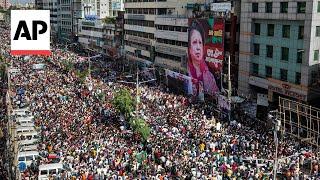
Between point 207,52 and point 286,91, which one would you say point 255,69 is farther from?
point 207,52

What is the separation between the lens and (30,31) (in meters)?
20.8

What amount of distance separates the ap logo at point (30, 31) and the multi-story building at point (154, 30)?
42.2 meters

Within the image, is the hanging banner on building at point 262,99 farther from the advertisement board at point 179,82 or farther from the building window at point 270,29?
the advertisement board at point 179,82

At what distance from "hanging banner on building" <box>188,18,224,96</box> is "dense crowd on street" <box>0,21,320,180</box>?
159 inches

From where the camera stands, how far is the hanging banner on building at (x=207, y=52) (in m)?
53.2

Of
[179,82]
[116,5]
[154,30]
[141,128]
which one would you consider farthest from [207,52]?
[116,5]

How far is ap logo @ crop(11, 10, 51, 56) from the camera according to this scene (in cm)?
2056

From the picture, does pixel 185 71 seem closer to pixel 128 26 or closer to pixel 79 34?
pixel 128 26

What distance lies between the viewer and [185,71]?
209 ft

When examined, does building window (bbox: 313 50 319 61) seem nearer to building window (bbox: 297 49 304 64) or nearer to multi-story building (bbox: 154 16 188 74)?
building window (bbox: 297 49 304 64)

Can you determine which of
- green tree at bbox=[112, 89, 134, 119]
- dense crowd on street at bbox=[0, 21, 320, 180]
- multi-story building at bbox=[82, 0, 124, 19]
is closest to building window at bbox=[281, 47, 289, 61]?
dense crowd on street at bbox=[0, 21, 320, 180]

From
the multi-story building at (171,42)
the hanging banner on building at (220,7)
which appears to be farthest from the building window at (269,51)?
the multi-story building at (171,42)

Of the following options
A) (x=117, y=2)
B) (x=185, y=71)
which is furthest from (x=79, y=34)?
(x=185, y=71)

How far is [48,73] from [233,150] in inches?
1957
